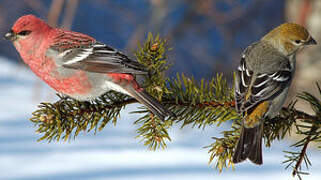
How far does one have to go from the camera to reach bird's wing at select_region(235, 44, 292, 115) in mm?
1540

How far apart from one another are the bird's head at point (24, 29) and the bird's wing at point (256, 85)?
83 cm

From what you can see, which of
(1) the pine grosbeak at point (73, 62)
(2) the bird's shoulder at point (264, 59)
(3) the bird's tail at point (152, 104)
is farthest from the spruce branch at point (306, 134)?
(1) the pine grosbeak at point (73, 62)

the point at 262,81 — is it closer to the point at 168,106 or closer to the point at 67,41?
the point at 168,106

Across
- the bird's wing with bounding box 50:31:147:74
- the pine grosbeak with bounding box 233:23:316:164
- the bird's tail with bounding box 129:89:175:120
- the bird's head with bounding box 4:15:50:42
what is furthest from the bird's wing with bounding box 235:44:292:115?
the bird's head with bounding box 4:15:50:42

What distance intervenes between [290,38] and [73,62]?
930mm

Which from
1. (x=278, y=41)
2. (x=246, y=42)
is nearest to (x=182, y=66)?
(x=246, y=42)

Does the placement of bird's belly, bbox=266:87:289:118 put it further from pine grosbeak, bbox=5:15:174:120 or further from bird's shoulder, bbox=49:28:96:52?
bird's shoulder, bbox=49:28:96:52

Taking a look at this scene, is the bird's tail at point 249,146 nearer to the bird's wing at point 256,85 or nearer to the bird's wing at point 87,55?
the bird's wing at point 256,85

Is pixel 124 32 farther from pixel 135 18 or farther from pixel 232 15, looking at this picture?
pixel 232 15

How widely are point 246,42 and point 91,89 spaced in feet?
19.5

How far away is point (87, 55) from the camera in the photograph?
67.5 inches

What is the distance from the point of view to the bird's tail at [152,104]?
4.80 ft

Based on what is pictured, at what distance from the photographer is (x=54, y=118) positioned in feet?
5.02

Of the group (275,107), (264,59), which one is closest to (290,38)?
(264,59)
